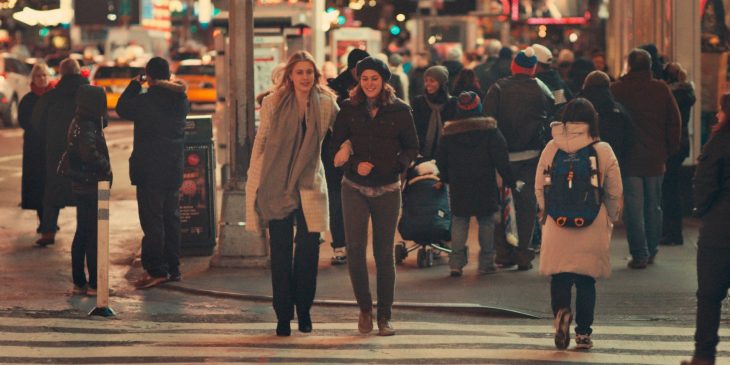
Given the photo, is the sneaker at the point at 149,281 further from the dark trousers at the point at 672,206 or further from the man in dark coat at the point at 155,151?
the dark trousers at the point at 672,206

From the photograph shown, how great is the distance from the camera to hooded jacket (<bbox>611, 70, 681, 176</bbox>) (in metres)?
13.8

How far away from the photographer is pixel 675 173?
595 inches

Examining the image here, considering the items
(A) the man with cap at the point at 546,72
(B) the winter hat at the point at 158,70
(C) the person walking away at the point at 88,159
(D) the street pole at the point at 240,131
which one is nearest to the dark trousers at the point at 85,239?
(C) the person walking away at the point at 88,159

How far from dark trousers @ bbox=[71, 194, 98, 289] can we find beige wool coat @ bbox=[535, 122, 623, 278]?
3950 millimetres

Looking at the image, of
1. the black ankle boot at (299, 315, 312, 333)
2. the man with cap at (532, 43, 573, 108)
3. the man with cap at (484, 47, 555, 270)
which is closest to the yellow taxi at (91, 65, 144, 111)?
the man with cap at (532, 43, 573, 108)

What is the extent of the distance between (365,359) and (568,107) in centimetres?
198

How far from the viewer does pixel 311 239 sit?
10336mm

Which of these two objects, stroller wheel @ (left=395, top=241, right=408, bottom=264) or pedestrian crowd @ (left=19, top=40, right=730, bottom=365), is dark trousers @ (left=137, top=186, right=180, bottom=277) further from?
stroller wheel @ (left=395, top=241, right=408, bottom=264)

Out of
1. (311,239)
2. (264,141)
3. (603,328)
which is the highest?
(264,141)

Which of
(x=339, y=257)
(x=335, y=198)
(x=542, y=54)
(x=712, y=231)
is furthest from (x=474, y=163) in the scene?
(x=712, y=231)

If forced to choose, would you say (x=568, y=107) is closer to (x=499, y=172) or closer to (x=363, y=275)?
(x=363, y=275)

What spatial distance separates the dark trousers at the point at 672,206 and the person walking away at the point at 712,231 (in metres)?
6.18

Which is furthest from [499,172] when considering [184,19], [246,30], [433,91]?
[184,19]

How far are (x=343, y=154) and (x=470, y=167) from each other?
3.03m
